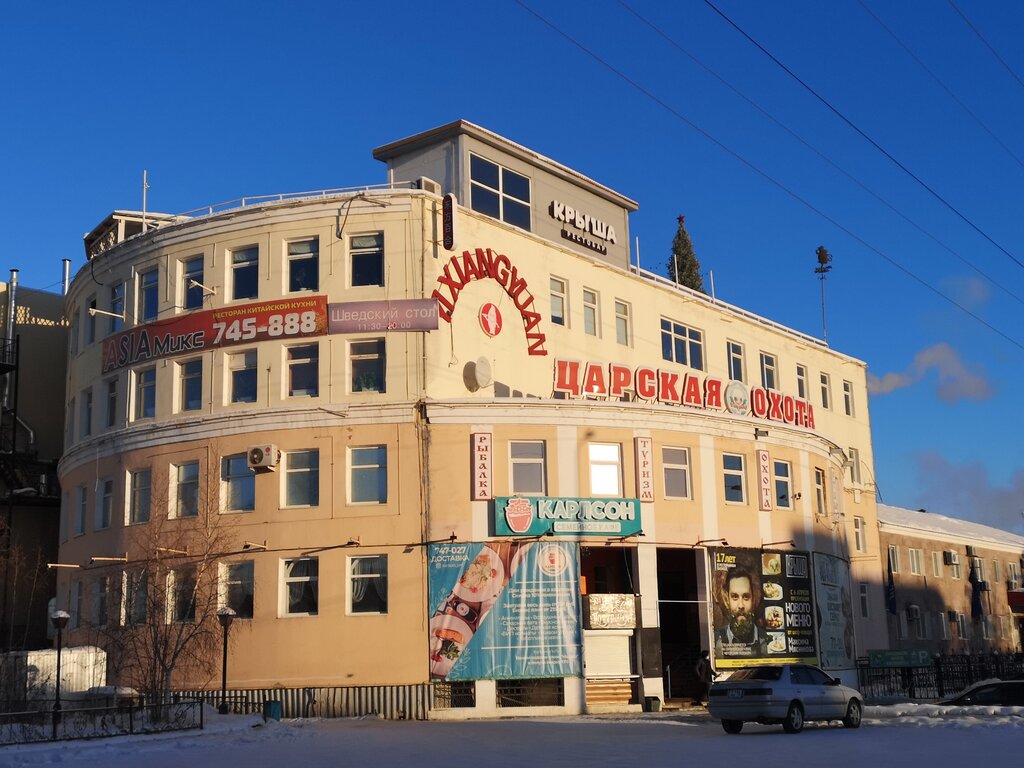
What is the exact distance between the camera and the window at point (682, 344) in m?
44.3

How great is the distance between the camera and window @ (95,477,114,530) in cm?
3900

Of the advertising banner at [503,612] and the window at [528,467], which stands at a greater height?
the window at [528,467]

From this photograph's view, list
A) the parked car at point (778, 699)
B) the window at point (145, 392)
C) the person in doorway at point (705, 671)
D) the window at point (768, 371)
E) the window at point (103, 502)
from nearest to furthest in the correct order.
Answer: the parked car at point (778, 699)
the person in doorway at point (705, 671)
the window at point (145, 392)
the window at point (103, 502)
the window at point (768, 371)

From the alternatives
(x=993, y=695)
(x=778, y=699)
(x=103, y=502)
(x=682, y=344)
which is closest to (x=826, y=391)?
(x=682, y=344)

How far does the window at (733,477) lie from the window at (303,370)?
13363mm

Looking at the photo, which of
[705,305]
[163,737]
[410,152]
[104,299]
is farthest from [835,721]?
[104,299]

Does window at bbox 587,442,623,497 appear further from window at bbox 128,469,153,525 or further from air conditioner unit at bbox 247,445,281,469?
window at bbox 128,469,153,525

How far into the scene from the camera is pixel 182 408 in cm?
3778

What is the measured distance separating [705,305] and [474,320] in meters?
12.6

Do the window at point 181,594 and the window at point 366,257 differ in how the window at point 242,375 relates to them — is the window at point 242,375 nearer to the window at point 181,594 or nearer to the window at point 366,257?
the window at point 366,257

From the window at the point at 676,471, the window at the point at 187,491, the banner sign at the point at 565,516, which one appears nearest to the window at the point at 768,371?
the window at the point at 676,471

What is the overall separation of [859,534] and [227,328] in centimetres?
3301

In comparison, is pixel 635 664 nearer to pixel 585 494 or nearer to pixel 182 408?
pixel 585 494

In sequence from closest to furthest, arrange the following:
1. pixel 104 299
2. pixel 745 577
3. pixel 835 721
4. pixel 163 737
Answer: pixel 163 737, pixel 835 721, pixel 745 577, pixel 104 299
